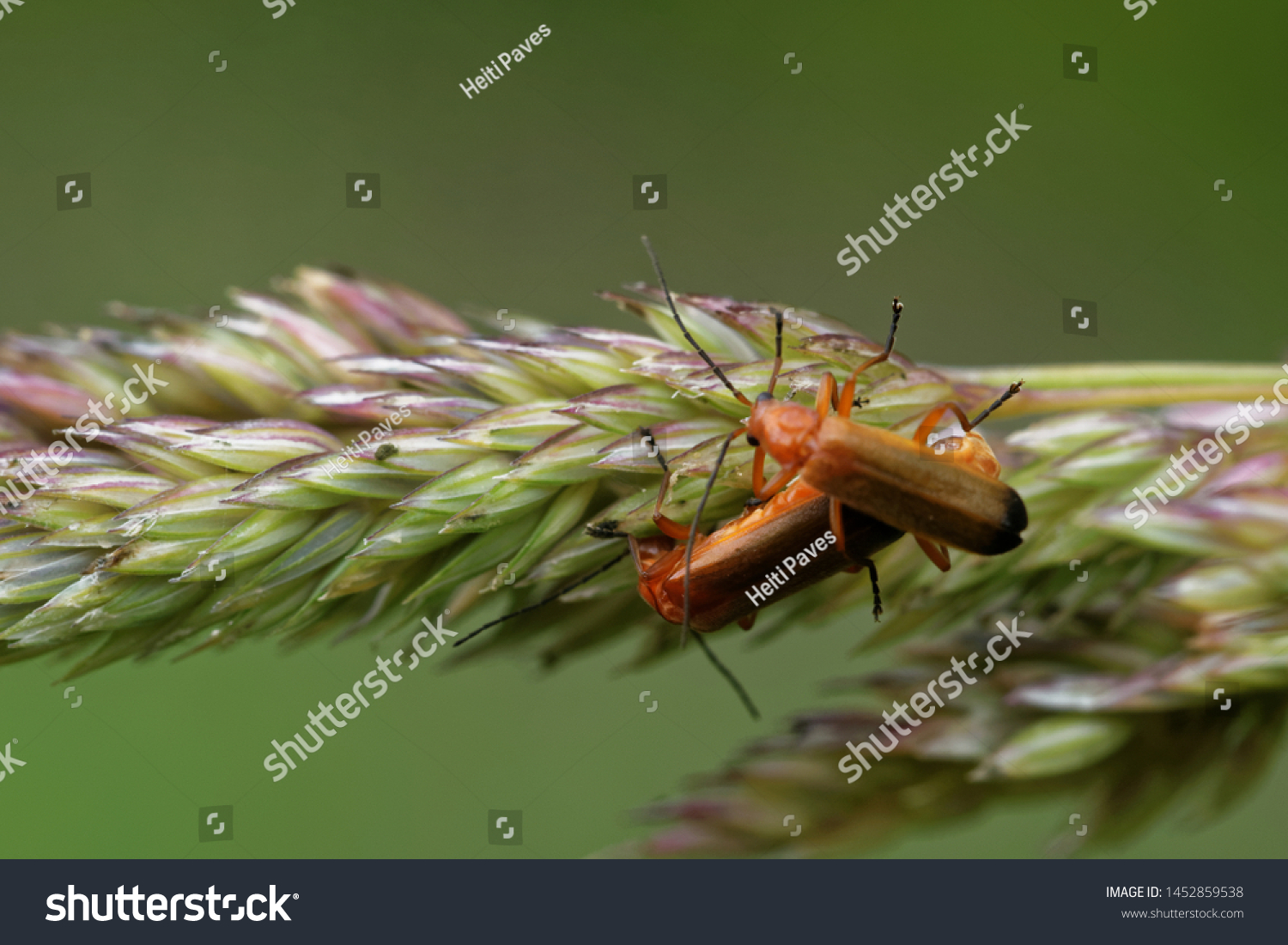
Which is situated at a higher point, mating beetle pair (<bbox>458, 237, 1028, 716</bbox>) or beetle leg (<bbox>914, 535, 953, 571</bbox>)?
mating beetle pair (<bbox>458, 237, 1028, 716</bbox>)

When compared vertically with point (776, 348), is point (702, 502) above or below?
below

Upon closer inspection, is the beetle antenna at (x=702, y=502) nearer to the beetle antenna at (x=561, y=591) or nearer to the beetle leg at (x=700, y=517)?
the beetle leg at (x=700, y=517)

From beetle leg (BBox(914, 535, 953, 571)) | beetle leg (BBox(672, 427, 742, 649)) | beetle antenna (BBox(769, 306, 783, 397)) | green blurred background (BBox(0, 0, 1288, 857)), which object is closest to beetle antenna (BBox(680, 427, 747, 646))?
beetle leg (BBox(672, 427, 742, 649))

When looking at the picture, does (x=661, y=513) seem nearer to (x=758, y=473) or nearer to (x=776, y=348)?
(x=758, y=473)

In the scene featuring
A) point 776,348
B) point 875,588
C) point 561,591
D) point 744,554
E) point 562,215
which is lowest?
point 875,588

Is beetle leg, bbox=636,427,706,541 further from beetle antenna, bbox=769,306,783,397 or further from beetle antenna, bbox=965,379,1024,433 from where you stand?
beetle antenna, bbox=965,379,1024,433

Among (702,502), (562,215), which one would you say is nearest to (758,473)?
(702,502)

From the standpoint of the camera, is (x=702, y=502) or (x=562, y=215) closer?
(x=702, y=502)

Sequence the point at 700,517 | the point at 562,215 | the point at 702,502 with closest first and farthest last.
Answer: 1. the point at 702,502
2. the point at 700,517
3. the point at 562,215
